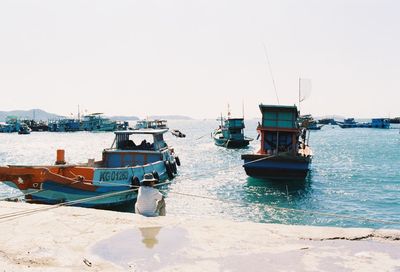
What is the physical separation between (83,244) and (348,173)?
29.5 m

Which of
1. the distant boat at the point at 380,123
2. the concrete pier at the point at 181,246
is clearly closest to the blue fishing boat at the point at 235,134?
the concrete pier at the point at 181,246

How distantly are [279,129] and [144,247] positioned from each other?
19235 mm

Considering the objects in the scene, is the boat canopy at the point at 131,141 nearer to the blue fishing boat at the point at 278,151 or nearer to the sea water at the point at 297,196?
the sea water at the point at 297,196

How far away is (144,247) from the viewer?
5.42 metres

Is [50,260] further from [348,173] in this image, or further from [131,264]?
[348,173]

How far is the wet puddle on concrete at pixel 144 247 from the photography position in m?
4.86

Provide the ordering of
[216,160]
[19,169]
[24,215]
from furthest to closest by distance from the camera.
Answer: [216,160]
[19,169]
[24,215]

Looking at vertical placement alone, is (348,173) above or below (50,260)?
below

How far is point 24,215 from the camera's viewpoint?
721 centimetres

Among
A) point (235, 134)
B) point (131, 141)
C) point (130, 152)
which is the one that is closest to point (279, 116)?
point (131, 141)

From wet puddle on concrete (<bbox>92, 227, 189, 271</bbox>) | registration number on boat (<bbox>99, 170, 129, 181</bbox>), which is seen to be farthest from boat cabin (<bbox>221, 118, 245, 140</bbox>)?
wet puddle on concrete (<bbox>92, 227, 189, 271</bbox>)

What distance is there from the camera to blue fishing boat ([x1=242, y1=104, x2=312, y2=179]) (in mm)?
22766

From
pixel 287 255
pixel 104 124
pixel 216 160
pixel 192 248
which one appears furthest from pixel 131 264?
pixel 104 124

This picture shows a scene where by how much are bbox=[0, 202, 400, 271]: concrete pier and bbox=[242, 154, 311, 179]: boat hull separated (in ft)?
54.0
